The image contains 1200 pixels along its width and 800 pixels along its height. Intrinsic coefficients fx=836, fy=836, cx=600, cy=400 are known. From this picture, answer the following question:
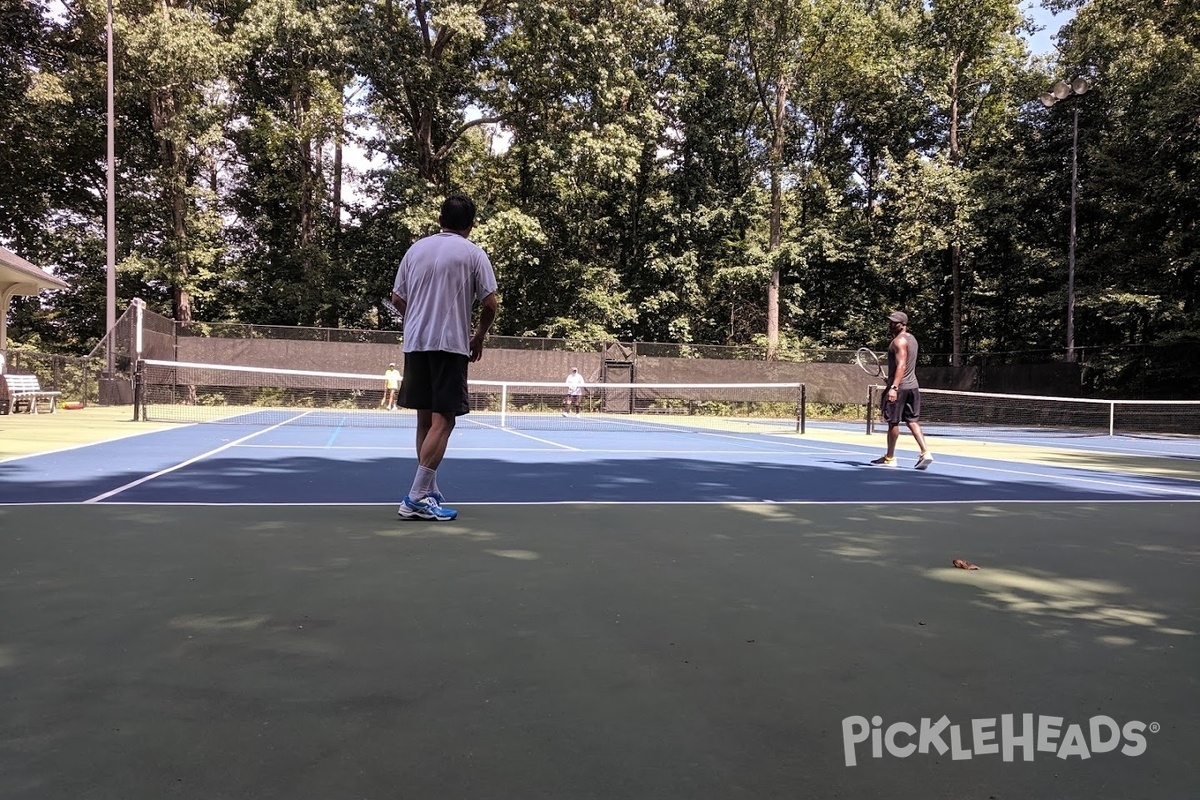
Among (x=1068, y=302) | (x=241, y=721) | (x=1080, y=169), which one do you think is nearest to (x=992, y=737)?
(x=241, y=721)

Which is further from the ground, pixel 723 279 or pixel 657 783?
pixel 723 279

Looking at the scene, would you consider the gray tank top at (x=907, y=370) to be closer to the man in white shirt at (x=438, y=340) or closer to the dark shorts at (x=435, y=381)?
the man in white shirt at (x=438, y=340)

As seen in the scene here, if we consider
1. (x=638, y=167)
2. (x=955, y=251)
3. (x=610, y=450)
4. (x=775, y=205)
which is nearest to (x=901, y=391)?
(x=610, y=450)

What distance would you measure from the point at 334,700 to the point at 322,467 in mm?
5697

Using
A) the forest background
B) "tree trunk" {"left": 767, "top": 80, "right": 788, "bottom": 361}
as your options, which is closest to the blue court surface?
the forest background

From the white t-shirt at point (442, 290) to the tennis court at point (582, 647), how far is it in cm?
102

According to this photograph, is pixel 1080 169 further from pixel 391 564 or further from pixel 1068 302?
pixel 391 564

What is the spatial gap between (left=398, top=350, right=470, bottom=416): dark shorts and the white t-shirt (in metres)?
0.07

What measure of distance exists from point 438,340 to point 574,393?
18263mm

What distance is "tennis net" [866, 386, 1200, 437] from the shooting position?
20.7 meters

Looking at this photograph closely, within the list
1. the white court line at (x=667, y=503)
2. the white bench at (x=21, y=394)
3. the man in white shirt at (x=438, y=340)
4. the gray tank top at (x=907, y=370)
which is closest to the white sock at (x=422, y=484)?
the man in white shirt at (x=438, y=340)

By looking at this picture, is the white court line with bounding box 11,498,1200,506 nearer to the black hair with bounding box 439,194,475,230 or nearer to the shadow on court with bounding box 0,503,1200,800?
the shadow on court with bounding box 0,503,1200,800

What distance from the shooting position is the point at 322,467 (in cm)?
742

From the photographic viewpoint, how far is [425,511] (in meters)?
4.63
